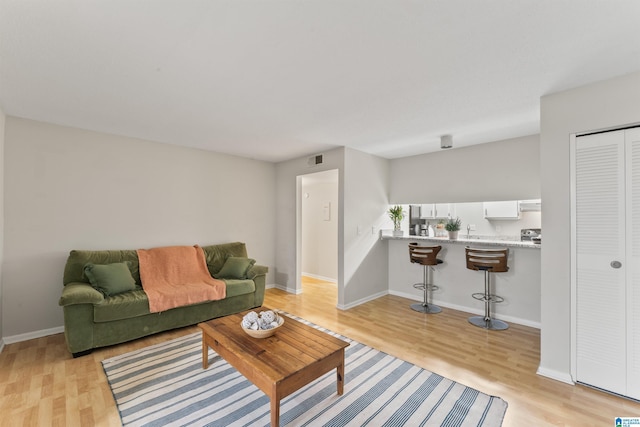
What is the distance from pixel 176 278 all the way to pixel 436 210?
13.3 ft

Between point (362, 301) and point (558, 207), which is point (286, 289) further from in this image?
point (558, 207)

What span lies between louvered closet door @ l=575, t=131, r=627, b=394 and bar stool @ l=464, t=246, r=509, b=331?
42.4 inches

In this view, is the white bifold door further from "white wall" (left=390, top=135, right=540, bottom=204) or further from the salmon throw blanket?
the salmon throw blanket

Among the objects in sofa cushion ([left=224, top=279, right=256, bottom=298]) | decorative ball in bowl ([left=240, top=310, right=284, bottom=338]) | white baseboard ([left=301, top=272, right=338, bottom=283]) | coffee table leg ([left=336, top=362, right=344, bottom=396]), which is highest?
decorative ball in bowl ([left=240, top=310, right=284, bottom=338])

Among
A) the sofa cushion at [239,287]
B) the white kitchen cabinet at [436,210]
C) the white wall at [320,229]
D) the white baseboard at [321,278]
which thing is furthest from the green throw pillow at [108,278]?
the white kitchen cabinet at [436,210]

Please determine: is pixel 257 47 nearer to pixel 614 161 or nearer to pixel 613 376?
pixel 614 161

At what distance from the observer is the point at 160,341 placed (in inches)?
119

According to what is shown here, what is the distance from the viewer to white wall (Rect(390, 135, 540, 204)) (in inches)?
140

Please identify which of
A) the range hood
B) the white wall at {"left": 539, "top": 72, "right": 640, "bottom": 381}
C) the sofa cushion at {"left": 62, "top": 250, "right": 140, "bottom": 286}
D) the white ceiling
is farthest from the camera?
the range hood

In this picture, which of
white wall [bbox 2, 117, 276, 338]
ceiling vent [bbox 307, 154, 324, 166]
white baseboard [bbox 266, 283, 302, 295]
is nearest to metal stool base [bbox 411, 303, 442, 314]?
white baseboard [bbox 266, 283, 302, 295]

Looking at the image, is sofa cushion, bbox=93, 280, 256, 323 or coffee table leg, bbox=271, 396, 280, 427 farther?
sofa cushion, bbox=93, 280, 256, 323

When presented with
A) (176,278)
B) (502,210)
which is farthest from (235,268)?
(502,210)

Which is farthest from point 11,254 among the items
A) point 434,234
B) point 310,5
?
point 434,234

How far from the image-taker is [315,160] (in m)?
4.52
